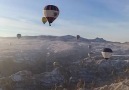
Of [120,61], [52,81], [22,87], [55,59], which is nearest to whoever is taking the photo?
[22,87]

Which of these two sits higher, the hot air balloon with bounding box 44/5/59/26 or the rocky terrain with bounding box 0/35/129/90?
the hot air balloon with bounding box 44/5/59/26

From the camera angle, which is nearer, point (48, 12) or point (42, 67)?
point (48, 12)

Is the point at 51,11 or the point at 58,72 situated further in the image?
the point at 58,72

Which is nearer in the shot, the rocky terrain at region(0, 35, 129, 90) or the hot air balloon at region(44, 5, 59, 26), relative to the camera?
the hot air balloon at region(44, 5, 59, 26)

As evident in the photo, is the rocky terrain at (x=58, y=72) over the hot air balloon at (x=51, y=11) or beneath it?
beneath

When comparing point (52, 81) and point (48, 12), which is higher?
point (48, 12)

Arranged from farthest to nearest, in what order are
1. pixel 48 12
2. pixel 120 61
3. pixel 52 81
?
pixel 120 61 < pixel 52 81 < pixel 48 12

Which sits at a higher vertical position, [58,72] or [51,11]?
[51,11]

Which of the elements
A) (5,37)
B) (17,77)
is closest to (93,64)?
(17,77)

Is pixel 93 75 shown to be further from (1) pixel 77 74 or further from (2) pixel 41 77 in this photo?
(2) pixel 41 77

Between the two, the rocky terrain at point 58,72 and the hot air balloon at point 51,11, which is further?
the rocky terrain at point 58,72
